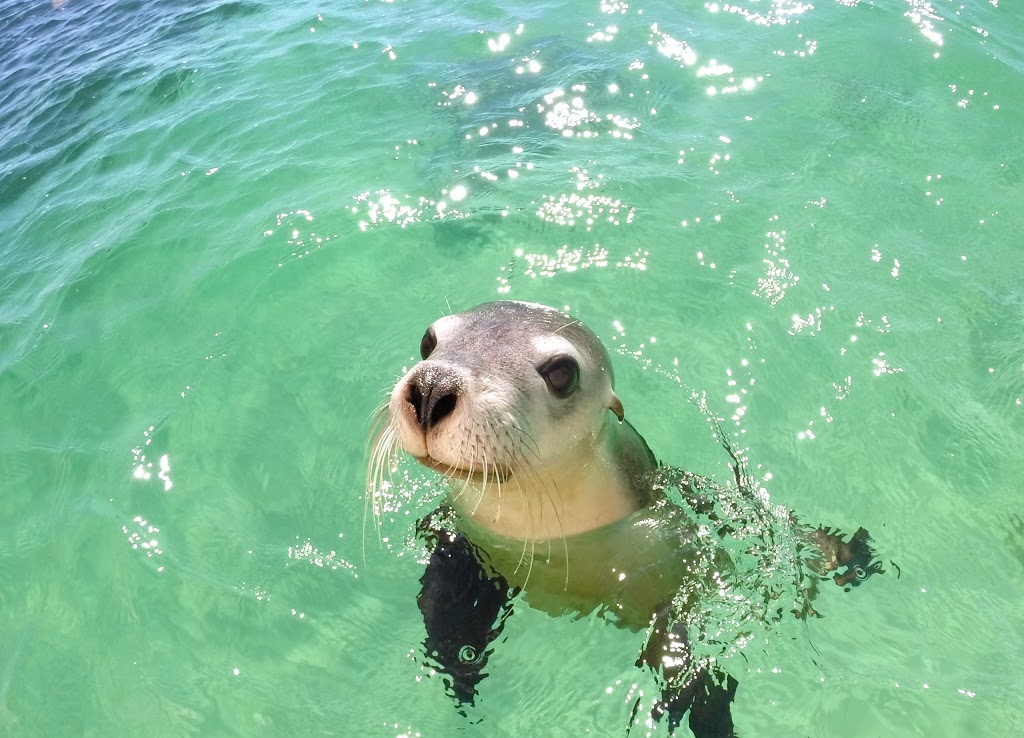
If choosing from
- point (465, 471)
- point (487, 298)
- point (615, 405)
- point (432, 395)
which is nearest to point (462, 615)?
point (465, 471)

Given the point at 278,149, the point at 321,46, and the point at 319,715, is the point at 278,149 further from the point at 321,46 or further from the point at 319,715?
the point at 319,715

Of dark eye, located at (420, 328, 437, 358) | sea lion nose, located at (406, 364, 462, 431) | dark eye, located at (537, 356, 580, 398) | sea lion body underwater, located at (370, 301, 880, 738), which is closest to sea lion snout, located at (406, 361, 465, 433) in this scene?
sea lion nose, located at (406, 364, 462, 431)

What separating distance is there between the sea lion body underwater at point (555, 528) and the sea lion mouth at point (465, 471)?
10 cm

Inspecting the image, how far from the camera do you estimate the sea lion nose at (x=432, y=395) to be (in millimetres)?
2654

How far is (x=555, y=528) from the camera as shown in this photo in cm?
341

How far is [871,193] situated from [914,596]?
3.18m

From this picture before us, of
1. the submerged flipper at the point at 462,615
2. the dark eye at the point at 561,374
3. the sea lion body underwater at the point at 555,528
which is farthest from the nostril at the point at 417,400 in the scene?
the submerged flipper at the point at 462,615

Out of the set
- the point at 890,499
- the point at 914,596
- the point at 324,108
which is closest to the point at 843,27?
the point at 324,108

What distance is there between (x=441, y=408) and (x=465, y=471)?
27cm

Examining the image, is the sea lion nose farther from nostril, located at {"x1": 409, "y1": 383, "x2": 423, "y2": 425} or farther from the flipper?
the flipper

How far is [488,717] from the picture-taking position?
333 centimetres

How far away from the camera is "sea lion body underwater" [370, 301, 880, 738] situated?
3.14m

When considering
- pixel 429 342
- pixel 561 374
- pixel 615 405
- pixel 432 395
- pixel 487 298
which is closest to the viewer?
pixel 432 395

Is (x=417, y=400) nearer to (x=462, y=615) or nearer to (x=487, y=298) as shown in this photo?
(x=462, y=615)
